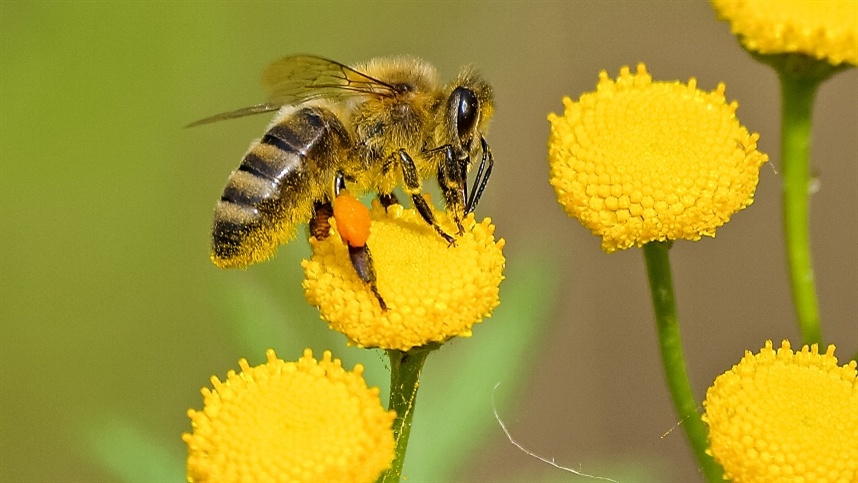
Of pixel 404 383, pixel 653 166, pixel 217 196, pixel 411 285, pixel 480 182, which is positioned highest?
pixel 653 166

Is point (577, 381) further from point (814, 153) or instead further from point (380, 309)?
point (380, 309)

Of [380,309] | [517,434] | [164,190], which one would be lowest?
[517,434]

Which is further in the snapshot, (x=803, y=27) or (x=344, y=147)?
(x=344, y=147)

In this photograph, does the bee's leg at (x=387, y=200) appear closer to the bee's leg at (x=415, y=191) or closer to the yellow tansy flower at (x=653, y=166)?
the bee's leg at (x=415, y=191)

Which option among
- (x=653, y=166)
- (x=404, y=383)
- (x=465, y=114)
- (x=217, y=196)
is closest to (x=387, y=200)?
(x=465, y=114)

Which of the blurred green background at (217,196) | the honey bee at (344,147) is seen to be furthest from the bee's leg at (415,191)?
the blurred green background at (217,196)

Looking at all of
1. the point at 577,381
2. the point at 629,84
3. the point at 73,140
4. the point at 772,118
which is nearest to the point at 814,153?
the point at 772,118

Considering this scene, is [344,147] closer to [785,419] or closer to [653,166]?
[653,166]
